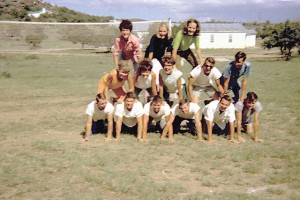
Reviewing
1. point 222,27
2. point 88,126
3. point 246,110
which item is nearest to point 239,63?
point 246,110

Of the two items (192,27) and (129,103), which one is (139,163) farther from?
(192,27)

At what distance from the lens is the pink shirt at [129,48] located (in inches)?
311

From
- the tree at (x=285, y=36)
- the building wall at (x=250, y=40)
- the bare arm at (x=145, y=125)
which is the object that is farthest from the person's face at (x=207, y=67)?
the building wall at (x=250, y=40)

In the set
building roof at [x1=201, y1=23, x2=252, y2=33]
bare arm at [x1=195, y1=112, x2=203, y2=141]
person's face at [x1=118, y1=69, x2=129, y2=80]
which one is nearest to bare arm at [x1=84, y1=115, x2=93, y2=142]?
person's face at [x1=118, y1=69, x2=129, y2=80]

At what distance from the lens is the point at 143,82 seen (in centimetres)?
757

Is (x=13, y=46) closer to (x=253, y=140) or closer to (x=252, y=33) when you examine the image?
(x=253, y=140)

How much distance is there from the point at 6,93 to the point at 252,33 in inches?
2188

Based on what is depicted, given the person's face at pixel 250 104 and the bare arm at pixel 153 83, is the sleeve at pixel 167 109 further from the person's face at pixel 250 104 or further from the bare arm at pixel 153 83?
the person's face at pixel 250 104

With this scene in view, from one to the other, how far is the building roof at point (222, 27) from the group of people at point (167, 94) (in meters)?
51.4

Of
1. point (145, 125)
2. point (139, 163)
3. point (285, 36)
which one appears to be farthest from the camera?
point (285, 36)

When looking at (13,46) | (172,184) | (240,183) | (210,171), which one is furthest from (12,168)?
(13,46)

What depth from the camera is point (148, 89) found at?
7.88 m

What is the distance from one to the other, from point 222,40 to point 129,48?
52.6m

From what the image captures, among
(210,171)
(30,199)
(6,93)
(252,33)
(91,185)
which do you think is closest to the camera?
(30,199)
